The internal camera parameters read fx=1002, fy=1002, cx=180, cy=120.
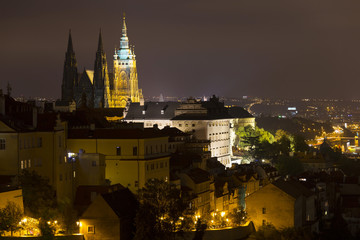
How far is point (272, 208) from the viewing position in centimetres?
8188

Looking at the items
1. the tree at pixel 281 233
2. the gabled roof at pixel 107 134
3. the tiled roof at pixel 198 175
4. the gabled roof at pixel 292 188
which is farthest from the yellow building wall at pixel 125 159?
the tree at pixel 281 233

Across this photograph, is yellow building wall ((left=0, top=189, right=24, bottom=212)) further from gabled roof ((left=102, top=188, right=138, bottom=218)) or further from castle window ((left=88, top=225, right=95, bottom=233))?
gabled roof ((left=102, top=188, right=138, bottom=218))

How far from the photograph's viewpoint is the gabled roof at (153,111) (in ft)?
551

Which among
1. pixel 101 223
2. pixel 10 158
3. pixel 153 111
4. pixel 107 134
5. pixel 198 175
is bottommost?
Result: pixel 101 223

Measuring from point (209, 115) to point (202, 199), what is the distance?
69.2 meters

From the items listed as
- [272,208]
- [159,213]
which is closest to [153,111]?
[272,208]

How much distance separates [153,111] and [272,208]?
89.6m

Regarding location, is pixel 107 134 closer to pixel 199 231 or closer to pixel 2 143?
pixel 2 143

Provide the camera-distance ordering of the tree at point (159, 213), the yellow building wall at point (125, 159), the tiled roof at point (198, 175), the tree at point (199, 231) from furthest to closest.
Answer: the tiled roof at point (198, 175) < the yellow building wall at point (125, 159) < the tree at point (199, 231) < the tree at point (159, 213)

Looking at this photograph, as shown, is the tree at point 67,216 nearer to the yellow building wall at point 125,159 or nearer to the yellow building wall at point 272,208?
the yellow building wall at point 125,159

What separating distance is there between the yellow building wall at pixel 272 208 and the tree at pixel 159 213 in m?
10.3

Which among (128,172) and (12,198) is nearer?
(12,198)

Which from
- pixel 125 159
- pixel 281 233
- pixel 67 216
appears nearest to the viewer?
pixel 67 216

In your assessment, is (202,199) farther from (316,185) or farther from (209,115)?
(209,115)
